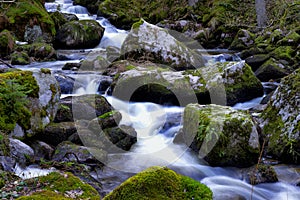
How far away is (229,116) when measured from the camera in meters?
5.83

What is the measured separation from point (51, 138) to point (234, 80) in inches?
199

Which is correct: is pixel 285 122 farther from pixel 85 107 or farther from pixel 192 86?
pixel 85 107

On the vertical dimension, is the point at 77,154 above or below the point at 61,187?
below

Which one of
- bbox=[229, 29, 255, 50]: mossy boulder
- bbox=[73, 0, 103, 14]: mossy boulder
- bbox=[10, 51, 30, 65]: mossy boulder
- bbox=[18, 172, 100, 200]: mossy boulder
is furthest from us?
bbox=[73, 0, 103, 14]: mossy boulder

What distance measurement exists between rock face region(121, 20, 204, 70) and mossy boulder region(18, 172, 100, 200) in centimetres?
857

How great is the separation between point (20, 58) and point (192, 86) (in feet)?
24.0

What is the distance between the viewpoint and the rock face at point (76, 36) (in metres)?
16.0

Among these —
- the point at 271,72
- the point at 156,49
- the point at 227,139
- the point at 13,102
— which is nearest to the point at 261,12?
the point at 271,72

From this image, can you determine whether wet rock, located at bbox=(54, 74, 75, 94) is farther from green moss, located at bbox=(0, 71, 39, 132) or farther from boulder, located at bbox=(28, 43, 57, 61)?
boulder, located at bbox=(28, 43, 57, 61)

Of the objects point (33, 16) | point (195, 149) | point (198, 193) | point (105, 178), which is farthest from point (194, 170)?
point (33, 16)

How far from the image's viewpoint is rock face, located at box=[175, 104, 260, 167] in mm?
5516

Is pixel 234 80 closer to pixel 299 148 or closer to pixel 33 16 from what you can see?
pixel 299 148

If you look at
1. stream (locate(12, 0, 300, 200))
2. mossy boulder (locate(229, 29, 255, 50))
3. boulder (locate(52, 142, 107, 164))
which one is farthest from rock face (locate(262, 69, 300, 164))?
mossy boulder (locate(229, 29, 255, 50))

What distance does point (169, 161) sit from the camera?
616 centimetres
